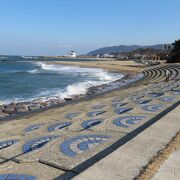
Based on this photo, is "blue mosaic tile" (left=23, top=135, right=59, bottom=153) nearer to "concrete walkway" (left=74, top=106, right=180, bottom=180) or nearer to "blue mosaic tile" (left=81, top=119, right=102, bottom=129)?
"blue mosaic tile" (left=81, top=119, right=102, bottom=129)

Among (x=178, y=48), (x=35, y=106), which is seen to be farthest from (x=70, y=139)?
(x=178, y=48)

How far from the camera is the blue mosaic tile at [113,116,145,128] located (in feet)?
19.9

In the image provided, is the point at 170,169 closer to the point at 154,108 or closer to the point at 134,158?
the point at 134,158

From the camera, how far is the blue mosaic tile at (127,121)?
19.9 feet

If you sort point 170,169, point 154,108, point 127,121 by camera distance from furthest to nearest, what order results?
point 154,108
point 127,121
point 170,169

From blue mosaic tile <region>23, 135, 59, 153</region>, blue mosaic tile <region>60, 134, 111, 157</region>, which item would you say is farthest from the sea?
blue mosaic tile <region>60, 134, 111, 157</region>

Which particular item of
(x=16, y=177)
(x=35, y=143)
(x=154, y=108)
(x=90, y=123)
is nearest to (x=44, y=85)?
(x=154, y=108)

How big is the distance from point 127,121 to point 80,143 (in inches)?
71.2

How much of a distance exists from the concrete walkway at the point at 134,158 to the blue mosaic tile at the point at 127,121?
32.3 inches

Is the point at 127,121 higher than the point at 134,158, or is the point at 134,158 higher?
the point at 134,158

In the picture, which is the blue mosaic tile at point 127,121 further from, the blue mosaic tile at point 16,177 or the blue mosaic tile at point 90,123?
the blue mosaic tile at point 16,177

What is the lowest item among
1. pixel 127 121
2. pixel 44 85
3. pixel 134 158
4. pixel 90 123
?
pixel 44 85

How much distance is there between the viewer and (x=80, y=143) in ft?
16.0

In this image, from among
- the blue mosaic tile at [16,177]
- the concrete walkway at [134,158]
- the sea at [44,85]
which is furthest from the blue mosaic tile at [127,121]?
the sea at [44,85]
